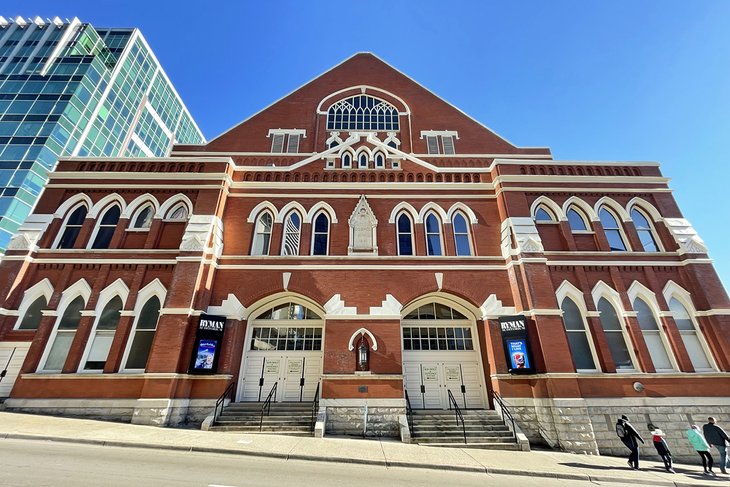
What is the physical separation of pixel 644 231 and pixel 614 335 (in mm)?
5475

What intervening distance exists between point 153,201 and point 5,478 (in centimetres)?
1205

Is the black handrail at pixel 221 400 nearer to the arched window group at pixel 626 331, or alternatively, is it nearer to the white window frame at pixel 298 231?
the white window frame at pixel 298 231

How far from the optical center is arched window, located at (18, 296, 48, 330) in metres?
→ 13.1

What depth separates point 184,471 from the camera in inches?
260

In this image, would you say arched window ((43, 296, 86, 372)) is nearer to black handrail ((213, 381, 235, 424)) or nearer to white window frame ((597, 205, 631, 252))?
black handrail ((213, 381, 235, 424))

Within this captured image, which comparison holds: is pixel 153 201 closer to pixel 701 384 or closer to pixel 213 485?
pixel 213 485

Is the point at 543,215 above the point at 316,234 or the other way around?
above

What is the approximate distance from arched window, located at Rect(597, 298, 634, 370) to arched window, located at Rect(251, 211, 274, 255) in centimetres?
1457

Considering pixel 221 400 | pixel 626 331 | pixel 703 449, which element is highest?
pixel 626 331

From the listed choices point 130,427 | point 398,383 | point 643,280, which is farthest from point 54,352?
point 643,280

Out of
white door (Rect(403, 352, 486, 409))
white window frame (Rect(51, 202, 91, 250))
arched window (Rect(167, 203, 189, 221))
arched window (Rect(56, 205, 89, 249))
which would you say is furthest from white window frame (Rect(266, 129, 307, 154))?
white door (Rect(403, 352, 486, 409))

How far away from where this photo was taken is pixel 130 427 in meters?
10.3

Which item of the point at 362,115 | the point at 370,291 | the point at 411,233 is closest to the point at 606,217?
the point at 411,233

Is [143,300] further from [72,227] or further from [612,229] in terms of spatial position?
[612,229]
